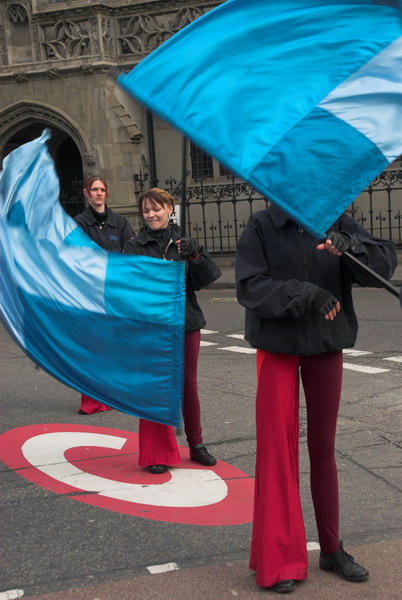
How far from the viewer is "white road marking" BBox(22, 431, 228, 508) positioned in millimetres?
5484

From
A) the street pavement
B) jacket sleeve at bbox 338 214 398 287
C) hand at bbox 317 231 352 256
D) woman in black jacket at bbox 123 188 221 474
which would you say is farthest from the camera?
the street pavement

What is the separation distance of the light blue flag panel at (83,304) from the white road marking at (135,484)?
2.56ft

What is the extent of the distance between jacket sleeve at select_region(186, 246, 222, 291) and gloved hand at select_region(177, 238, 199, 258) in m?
0.11

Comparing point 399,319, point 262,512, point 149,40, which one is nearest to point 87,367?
point 262,512

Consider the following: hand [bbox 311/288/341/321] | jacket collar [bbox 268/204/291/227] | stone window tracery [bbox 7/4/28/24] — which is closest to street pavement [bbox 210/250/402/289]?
stone window tracery [bbox 7/4/28/24]

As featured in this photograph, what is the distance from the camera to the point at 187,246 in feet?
18.3

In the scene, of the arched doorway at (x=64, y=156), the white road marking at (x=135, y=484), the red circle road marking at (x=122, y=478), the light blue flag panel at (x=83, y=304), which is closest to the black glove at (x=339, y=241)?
the light blue flag panel at (x=83, y=304)

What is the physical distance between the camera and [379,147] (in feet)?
12.8

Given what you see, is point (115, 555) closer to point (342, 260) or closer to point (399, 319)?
point (342, 260)

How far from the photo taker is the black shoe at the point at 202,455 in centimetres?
614

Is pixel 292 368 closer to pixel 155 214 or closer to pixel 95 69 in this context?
pixel 155 214

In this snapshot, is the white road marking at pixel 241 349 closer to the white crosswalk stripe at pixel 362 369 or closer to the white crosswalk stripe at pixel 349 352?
the white crosswalk stripe at pixel 349 352

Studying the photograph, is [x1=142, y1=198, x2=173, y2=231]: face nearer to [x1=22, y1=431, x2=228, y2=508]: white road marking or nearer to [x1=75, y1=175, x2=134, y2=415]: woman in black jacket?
[x1=22, y1=431, x2=228, y2=508]: white road marking

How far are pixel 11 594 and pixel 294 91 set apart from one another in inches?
105
